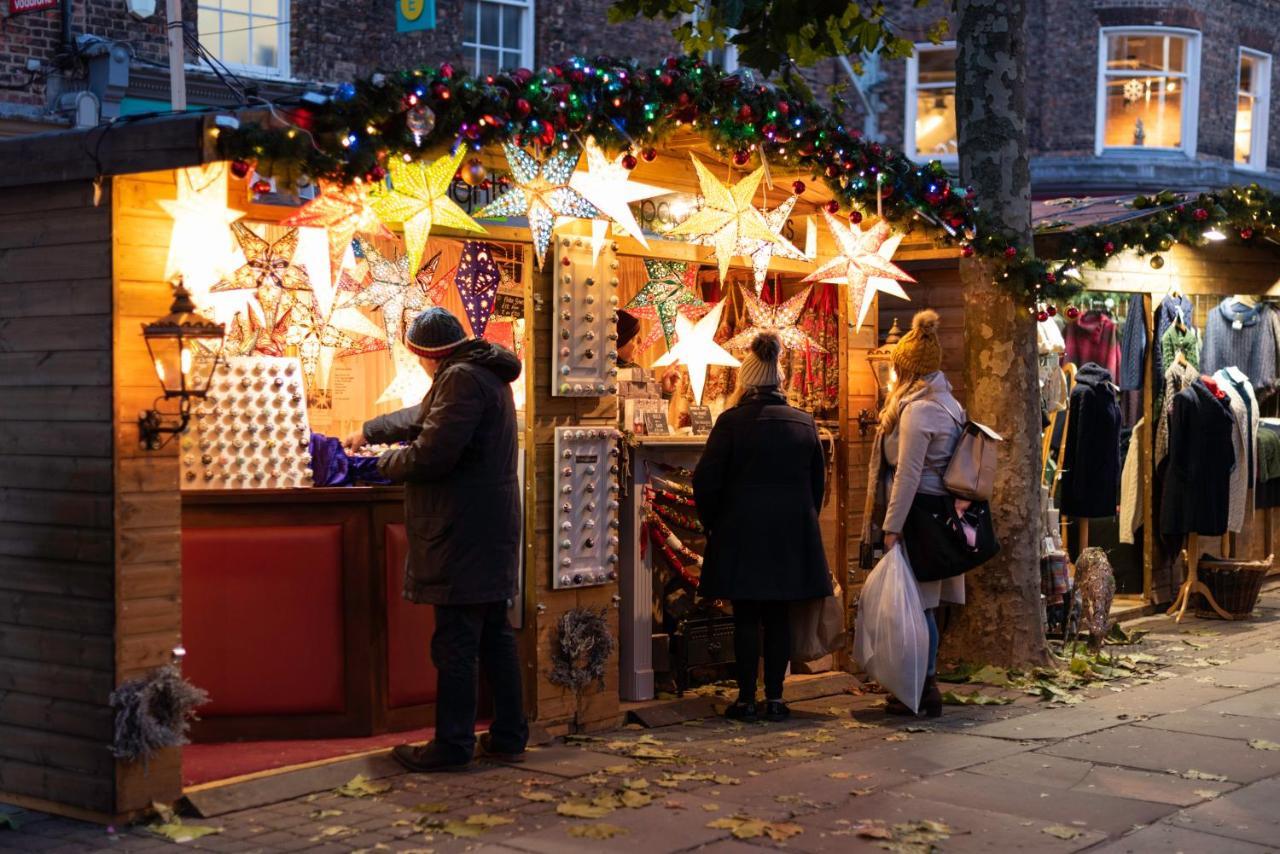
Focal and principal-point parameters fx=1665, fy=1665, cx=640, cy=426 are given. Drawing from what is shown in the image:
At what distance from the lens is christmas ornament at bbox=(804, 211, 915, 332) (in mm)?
9016

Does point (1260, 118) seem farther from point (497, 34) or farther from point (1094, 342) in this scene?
point (1094, 342)

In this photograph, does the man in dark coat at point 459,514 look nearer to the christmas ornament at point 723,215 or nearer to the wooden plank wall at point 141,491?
the wooden plank wall at point 141,491

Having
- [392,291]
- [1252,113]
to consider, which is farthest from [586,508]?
[1252,113]

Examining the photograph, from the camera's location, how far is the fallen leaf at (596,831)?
18.9ft

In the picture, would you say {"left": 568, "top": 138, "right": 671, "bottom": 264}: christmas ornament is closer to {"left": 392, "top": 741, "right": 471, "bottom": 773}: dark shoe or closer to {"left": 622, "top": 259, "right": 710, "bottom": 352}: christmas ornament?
{"left": 622, "top": 259, "right": 710, "bottom": 352}: christmas ornament

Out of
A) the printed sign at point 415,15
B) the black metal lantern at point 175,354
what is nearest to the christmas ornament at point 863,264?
the black metal lantern at point 175,354

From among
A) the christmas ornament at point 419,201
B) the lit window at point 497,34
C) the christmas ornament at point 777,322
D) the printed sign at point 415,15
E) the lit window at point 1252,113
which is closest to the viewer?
the christmas ornament at point 419,201

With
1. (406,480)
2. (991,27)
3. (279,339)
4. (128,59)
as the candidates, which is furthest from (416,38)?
(406,480)

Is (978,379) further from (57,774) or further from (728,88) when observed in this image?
(57,774)

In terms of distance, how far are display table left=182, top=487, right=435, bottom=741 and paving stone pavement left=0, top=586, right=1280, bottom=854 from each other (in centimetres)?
65

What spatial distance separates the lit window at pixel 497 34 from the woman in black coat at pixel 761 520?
34.5 feet

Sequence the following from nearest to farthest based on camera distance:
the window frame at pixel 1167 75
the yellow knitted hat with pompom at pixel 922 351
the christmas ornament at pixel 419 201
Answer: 1. the christmas ornament at pixel 419 201
2. the yellow knitted hat with pompom at pixel 922 351
3. the window frame at pixel 1167 75

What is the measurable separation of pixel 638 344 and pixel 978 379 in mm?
1979

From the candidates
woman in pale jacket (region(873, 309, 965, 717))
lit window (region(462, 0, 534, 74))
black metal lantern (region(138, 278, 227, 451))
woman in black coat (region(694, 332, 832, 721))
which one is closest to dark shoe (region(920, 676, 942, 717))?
woman in pale jacket (region(873, 309, 965, 717))
